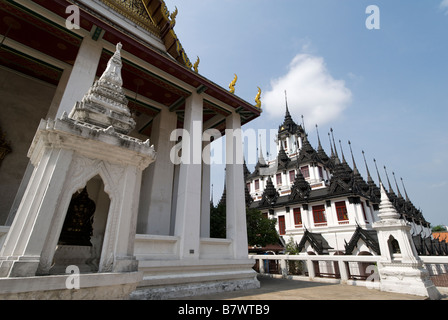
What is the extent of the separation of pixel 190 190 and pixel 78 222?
184 inches

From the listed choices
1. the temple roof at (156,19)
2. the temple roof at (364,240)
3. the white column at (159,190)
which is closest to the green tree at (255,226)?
the white column at (159,190)

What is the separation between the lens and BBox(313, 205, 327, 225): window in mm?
24031

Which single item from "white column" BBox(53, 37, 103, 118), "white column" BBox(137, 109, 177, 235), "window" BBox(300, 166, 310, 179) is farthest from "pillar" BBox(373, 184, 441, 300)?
"window" BBox(300, 166, 310, 179)

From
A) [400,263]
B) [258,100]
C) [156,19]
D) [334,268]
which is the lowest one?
[334,268]

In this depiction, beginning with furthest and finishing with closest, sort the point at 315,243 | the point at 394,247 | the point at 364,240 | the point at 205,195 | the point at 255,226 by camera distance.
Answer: the point at 315,243 < the point at 364,240 < the point at 255,226 < the point at 205,195 < the point at 394,247

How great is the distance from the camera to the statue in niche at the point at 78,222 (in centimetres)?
298

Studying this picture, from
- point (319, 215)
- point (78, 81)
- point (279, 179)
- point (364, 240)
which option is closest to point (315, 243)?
point (364, 240)

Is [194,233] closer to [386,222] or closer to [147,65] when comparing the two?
[147,65]

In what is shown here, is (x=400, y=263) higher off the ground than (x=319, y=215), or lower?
lower

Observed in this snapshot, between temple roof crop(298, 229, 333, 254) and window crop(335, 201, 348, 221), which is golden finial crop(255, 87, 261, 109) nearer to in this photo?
temple roof crop(298, 229, 333, 254)

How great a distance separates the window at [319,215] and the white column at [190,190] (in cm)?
2019

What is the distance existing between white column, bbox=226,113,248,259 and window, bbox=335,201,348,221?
1761 cm

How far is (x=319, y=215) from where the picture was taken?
24406 millimetres

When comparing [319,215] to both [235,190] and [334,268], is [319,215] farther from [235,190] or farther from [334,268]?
[235,190]
